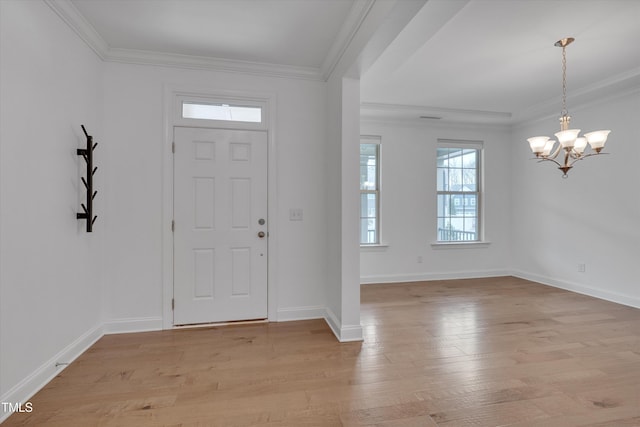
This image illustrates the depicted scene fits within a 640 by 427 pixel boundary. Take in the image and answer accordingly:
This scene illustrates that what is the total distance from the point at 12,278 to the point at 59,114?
121 centimetres

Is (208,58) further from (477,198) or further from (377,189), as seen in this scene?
(477,198)

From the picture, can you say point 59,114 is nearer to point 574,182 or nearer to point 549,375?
point 549,375

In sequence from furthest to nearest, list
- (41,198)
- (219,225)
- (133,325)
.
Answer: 1. (219,225)
2. (133,325)
3. (41,198)

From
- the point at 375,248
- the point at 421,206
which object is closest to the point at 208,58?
the point at 375,248

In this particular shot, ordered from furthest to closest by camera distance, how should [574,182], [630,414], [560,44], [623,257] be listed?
1. [574,182]
2. [623,257]
3. [560,44]
4. [630,414]

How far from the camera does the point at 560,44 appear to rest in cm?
281

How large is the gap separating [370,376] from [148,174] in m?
2.70

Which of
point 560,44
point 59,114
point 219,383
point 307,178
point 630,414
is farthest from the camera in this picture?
point 307,178

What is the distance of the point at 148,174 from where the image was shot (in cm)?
303

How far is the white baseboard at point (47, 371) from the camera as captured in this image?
1.84m

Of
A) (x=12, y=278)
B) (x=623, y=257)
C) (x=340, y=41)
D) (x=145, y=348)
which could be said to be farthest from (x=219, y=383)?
(x=623, y=257)

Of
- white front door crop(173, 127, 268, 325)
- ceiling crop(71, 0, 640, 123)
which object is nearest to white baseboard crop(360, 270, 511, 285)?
white front door crop(173, 127, 268, 325)

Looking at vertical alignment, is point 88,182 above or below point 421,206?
above

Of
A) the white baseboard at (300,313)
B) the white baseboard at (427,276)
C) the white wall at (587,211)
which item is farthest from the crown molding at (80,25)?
the white wall at (587,211)
